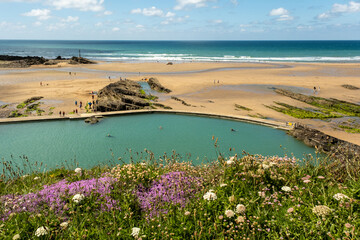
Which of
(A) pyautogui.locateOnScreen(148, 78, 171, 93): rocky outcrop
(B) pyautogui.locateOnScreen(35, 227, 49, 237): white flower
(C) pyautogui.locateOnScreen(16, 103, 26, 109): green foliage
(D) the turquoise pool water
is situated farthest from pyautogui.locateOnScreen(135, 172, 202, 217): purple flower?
(A) pyautogui.locateOnScreen(148, 78, 171, 93): rocky outcrop

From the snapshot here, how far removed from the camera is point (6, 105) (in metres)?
25.0

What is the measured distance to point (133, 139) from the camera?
600 inches

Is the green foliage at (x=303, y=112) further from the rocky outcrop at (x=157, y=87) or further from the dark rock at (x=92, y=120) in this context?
the dark rock at (x=92, y=120)

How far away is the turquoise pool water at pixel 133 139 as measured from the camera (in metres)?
13.1

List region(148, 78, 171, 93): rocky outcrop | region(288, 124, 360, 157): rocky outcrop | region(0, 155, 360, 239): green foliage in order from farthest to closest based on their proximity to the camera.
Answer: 1. region(148, 78, 171, 93): rocky outcrop
2. region(288, 124, 360, 157): rocky outcrop
3. region(0, 155, 360, 239): green foliage

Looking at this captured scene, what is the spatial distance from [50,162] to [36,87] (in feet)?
93.3

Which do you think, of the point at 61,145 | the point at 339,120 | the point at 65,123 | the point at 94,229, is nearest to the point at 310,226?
the point at 94,229

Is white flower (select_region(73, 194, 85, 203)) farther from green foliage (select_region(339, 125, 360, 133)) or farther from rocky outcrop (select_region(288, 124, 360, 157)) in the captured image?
green foliage (select_region(339, 125, 360, 133))

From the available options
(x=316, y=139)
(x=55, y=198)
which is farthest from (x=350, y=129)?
(x=55, y=198)

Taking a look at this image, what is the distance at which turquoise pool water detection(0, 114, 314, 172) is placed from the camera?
13.1 metres

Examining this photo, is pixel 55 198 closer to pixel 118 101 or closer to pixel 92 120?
pixel 92 120

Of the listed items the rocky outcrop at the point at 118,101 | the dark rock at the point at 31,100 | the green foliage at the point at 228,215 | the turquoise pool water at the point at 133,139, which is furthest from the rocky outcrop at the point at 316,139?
the dark rock at the point at 31,100

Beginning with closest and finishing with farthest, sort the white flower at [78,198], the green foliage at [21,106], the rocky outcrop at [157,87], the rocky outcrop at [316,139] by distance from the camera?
the white flower at [78,198] < the rocky outcrop at [316,139] < the green foliage at [21,106] < the rocky outcrop at [157,87]

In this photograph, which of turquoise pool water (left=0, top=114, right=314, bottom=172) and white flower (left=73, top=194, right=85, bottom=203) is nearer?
white flower (left=73, top=194, right=85, bottom=203)
